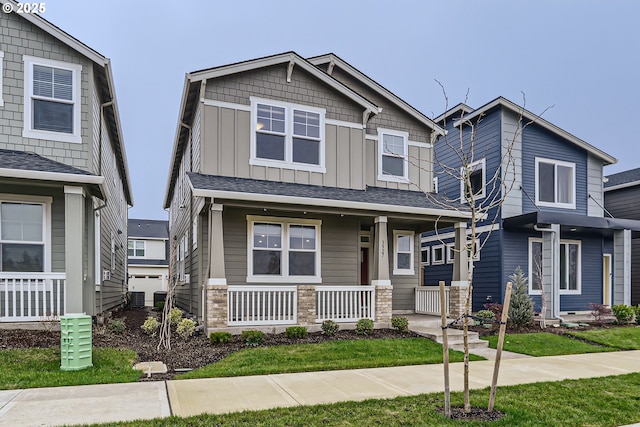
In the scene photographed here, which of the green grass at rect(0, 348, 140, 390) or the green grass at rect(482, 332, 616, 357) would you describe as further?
the green grass at rect(482, 332, 616, 357)

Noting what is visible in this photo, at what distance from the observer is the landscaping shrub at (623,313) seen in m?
13.5

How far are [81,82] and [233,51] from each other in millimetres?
140077

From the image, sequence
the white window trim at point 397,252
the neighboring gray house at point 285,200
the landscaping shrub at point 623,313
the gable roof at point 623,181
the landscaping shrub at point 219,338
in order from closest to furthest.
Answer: the landscaping shrub at point 219,338 → the neighboring gray house at point 285,200 → the landscaping shrub at point 623,313 → the white window trim at point 397,252 → the gable roof at point 623,181

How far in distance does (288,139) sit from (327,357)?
5.81 m

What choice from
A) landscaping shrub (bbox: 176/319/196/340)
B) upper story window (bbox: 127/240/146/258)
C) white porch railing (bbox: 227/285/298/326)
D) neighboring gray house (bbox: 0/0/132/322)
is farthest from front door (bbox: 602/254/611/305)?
upper story window (bbox: 127/240/146/258)

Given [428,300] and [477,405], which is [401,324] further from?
[477,405]

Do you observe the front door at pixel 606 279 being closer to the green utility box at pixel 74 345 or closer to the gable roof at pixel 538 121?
the gable roof at pixel 538 121

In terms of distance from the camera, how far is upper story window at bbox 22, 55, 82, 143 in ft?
31.8

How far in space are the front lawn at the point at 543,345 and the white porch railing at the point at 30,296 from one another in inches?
374

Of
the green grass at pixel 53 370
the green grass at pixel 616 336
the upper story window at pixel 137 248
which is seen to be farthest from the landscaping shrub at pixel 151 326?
the upper story window at pixel 137 248

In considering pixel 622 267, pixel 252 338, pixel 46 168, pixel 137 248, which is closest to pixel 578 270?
pixel 622 267

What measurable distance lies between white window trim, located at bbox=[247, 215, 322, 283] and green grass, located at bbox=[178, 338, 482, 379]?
2418 millimetres

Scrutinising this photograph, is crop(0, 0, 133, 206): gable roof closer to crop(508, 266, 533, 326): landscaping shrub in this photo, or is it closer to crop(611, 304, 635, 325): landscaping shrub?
crop(508, 266, 533, 326): landscaping shrub

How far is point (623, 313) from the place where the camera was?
13.5 metres
